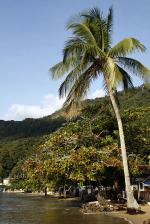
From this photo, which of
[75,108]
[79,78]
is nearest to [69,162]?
[75,108]

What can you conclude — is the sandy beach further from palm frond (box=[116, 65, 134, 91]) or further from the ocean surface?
palm frond (box=[116, 65, 134, 91])

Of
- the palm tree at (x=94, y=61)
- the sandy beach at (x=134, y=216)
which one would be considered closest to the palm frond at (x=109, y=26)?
the palm tree at (x=94, y=61)

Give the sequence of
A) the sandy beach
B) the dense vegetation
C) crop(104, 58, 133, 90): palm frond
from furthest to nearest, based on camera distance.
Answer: the dense vegetation, crop(104, 58, 133, 90): palm frond, the sandy beach

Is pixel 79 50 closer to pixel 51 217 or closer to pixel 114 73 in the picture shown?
pixel 114 73

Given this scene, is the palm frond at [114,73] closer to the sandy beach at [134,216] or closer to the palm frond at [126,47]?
the palm frond at [126,47]

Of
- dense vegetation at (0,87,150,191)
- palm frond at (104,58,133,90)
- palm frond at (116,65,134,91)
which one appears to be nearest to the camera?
palm frond at (104,58,133,90)

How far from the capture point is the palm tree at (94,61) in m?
29.3

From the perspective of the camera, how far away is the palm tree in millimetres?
29312

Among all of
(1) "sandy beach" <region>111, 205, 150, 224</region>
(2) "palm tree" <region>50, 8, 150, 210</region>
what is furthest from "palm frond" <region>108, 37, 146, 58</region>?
(1) "sandy beach" <region>111, 205, 150, 224</region>

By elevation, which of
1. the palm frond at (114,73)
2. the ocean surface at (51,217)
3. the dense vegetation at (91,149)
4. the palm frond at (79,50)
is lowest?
the ocean surface at (51,217)

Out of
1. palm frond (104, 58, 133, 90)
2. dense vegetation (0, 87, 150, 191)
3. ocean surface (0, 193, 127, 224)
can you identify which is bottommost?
ocean surface (0, 193, 127, 224)

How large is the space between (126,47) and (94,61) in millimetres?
2907

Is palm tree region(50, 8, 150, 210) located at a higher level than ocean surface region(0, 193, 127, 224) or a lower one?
higher

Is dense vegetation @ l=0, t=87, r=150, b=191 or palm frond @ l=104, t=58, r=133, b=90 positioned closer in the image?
palm frond @ l=104, t=58, r=133, b=90
